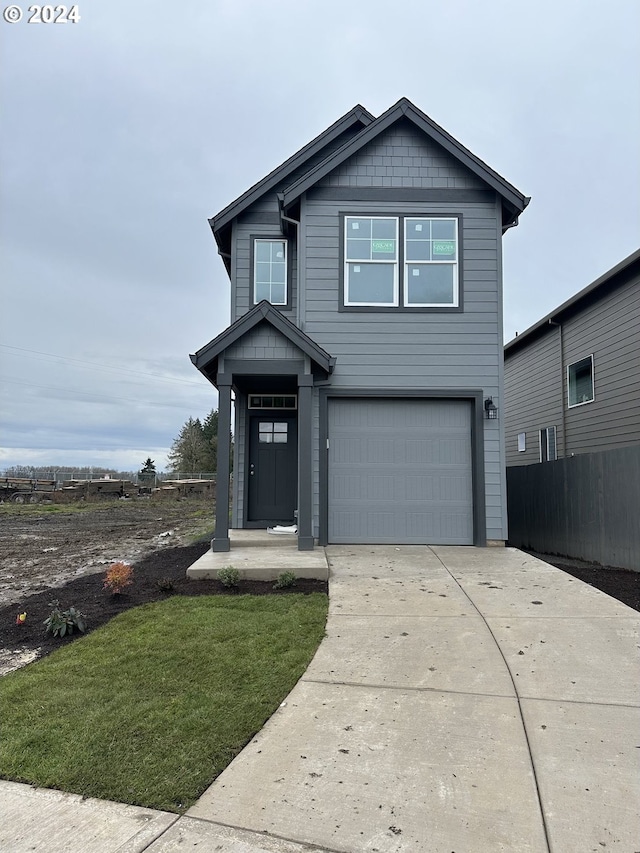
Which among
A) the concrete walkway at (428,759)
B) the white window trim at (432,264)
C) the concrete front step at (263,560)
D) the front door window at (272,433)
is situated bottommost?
the concrete walkway at (428,759)

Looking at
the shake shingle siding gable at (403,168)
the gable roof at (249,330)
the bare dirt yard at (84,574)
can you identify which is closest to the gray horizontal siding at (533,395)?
the shake shingle siding gable at (403,168)

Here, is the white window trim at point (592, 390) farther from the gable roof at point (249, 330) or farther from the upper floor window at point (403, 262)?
the gable roof at point (249, 330)

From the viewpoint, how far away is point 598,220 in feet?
59.2

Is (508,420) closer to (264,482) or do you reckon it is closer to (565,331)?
(565,331)

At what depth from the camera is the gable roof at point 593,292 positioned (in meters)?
12.1

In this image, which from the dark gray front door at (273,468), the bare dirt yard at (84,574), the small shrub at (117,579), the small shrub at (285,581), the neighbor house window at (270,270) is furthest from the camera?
the neighbor house window at (270,270)

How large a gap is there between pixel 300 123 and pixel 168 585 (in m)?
13.8

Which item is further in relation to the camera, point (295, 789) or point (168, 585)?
point (168, 585)

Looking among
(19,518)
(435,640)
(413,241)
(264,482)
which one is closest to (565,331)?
(413,241)

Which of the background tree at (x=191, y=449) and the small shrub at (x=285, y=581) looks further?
the background tree at (x=191, y=449)

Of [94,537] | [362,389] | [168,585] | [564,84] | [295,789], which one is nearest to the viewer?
[295,789]

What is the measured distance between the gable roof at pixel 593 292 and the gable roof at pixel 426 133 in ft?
14.1

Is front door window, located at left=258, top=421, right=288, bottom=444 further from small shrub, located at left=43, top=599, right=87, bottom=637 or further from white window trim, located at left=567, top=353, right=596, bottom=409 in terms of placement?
white window trim, located at left=567, top=353, right=596, bottom=409

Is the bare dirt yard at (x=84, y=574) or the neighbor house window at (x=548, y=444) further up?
the neighbor house window at (x=548, y=444)
